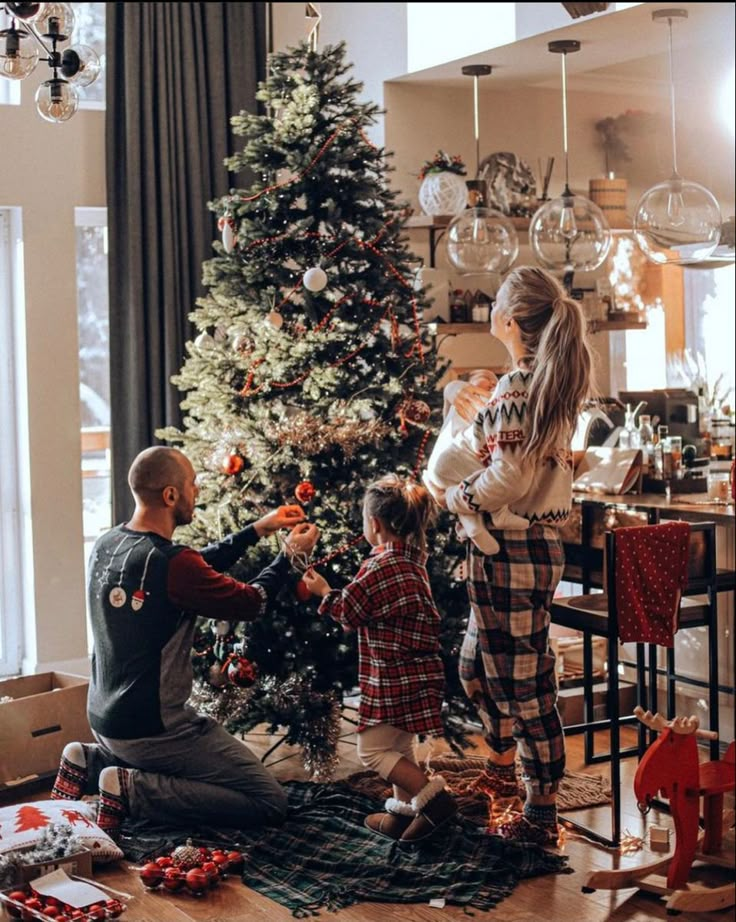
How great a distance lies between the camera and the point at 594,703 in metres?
4.91

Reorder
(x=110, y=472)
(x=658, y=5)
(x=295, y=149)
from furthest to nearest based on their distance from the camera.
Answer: (x=110, y=472), (x=658, y=5), (x=295, y=149)

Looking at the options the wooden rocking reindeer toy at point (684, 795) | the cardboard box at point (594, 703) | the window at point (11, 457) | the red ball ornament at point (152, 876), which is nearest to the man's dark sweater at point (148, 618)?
the red ball ornament at point (152, 876)

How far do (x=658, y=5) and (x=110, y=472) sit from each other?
3001 mm

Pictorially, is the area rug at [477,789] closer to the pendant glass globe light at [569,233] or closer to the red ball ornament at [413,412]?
the red ball ornament at [413,412]

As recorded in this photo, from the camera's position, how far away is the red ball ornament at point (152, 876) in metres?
3.52

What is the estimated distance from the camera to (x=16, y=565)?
563 cm

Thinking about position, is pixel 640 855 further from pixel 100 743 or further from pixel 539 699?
pixel 100 743

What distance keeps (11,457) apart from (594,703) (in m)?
2.74

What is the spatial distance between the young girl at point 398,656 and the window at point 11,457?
7.47 feet

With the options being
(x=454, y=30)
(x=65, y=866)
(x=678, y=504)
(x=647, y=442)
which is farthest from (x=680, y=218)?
(x=65, y=866)

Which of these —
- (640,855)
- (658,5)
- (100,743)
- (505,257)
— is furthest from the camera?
(505,257)

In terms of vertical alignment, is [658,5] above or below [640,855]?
above

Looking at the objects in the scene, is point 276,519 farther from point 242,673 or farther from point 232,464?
point 242,673

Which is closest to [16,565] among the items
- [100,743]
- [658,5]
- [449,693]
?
[100,743]
